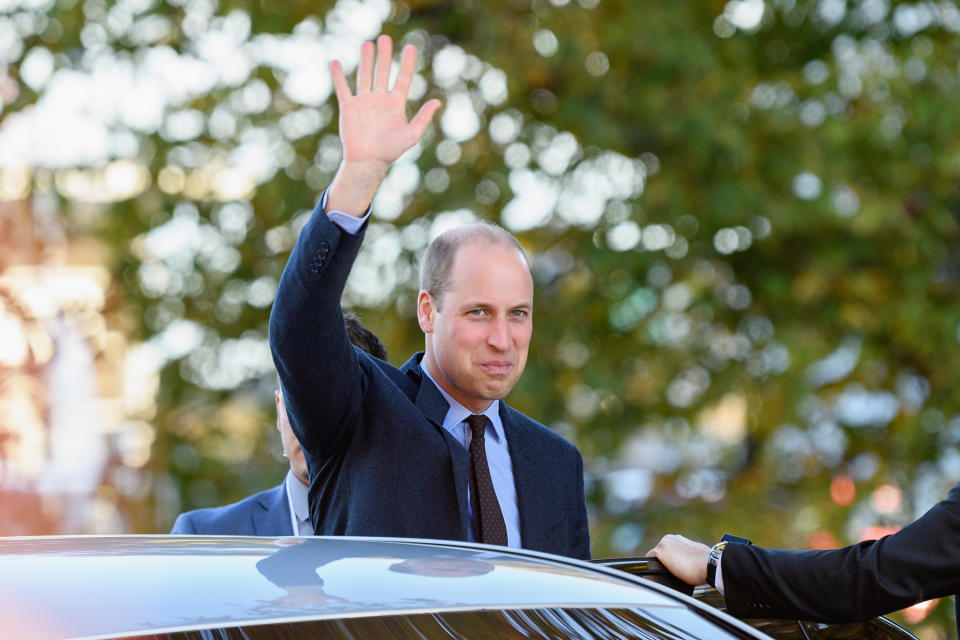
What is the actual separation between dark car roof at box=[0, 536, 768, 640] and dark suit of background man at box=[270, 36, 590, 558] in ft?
1.98

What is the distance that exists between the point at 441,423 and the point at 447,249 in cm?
39

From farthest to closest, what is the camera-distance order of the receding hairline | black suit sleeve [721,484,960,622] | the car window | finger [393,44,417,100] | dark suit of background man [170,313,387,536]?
dark suit of background man [170,313,387,536], the receding hairline, finger [393,44,417,100], black suit sleeve [721,484,960,622], the car window

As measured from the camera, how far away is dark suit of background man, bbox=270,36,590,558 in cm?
241

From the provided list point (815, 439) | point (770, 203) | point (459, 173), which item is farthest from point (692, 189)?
point (815, 439)

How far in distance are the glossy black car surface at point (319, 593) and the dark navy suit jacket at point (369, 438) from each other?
0.59 metres

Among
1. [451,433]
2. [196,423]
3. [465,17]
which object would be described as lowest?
[451,433]

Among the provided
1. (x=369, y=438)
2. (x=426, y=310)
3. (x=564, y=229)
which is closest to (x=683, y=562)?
(x=369, y=438)

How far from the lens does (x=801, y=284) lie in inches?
315

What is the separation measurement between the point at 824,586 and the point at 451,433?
0.83 meters

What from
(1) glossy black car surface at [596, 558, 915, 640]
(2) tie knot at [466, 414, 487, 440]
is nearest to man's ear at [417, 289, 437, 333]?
(2) tie knot at [466, 414, 487, 440]

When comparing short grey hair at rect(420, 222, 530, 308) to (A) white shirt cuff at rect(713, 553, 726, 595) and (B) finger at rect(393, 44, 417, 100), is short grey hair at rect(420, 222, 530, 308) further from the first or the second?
(A) white shirt cuff at rect(713, 553, 726, 595)

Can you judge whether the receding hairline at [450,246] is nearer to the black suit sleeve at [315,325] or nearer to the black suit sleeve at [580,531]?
the black suit sleeve at [315,325]

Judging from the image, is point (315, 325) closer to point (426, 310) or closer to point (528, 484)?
point (426, 310)

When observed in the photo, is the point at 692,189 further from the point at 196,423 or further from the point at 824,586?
the point at 824,586
